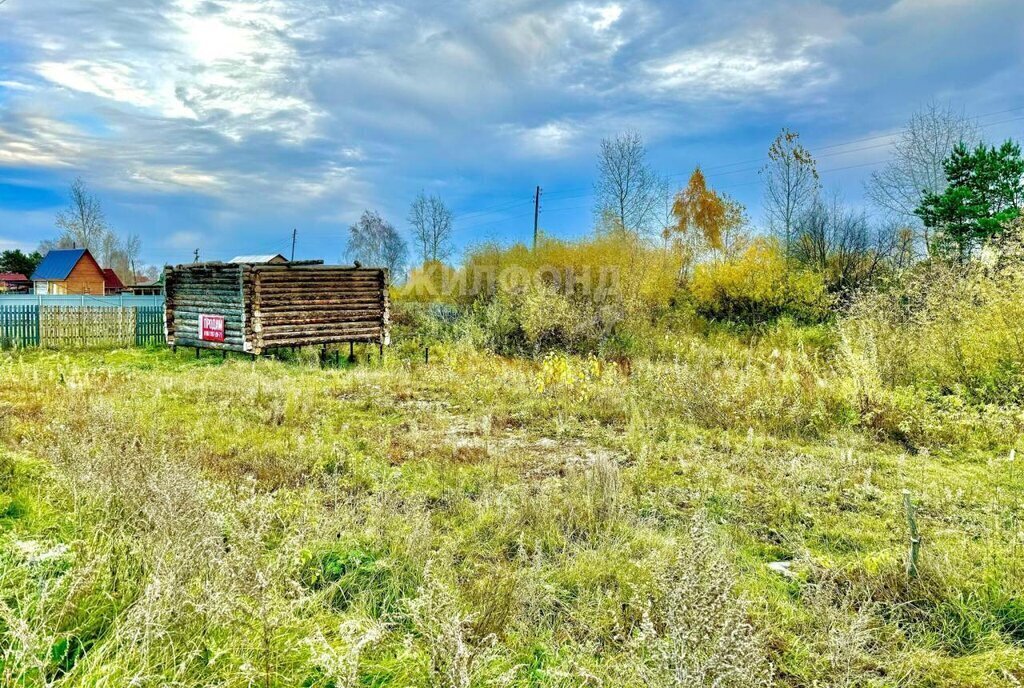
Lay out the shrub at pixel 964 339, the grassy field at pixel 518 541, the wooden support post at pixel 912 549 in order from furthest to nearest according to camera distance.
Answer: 1. the shrub at pixel 964 339
2. the wooden support post at pixel 912 549
3. the grassy field at pixel 518 541

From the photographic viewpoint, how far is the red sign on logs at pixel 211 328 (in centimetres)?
1511

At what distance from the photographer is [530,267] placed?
704 inches

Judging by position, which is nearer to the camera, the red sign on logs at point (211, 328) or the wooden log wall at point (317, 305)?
the wooden log wall at point (317, 305)

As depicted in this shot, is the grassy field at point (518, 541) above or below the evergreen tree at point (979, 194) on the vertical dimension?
below

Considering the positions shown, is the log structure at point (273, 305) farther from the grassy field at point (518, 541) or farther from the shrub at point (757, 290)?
the shrub at point (757, 290)

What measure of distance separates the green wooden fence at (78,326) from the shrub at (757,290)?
50.9 ft

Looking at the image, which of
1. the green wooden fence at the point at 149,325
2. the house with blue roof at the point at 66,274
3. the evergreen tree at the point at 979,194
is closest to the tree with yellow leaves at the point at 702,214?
the evergreen tree at the point at 979,194

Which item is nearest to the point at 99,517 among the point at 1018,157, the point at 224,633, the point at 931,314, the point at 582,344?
the point at 224,633

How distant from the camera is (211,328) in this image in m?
15.4

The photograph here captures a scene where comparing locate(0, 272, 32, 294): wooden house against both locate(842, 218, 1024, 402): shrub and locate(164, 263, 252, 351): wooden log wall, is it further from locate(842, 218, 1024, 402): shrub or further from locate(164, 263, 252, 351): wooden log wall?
locate(842, 218, 1024, 402): shrub

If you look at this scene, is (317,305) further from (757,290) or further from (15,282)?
(15,282)

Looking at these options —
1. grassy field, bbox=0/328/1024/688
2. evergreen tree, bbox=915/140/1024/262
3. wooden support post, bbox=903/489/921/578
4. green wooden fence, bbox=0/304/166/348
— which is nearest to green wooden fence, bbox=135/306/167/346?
green wooden fence, bbox=0/304/166/348

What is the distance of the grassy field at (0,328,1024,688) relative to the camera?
2.49 meters

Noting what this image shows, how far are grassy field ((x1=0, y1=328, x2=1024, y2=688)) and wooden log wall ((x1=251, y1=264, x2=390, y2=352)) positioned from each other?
5.89 m
